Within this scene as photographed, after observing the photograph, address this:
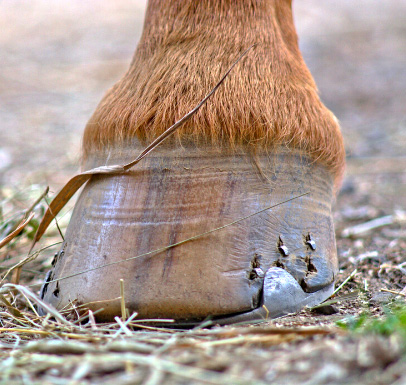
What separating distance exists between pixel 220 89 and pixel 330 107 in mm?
5379

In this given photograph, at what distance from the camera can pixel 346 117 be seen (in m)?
6.13

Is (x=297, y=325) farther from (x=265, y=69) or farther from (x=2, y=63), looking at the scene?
(x=2, y=63)

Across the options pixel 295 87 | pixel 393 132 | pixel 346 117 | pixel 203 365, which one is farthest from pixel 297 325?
pixel 346 117

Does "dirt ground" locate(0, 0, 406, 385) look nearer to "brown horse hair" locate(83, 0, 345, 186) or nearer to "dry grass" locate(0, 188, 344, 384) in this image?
"dry grass" locate(0, 188, 344, 384)

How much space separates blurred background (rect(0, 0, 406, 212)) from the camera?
4105 millimetres

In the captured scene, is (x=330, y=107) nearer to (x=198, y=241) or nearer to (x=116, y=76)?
(x=116, y=76)

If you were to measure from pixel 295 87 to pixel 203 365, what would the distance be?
0.91 meters

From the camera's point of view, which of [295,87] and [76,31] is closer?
[295,87]

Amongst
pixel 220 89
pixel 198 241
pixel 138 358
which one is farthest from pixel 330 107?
pixel 138 358

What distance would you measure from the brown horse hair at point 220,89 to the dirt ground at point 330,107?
1.22 ft

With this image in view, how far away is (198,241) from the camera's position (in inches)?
50.9

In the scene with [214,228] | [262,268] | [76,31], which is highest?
[76,31]

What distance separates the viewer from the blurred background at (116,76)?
4105 millimetres

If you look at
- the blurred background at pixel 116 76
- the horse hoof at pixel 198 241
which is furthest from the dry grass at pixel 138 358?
the blurred background at pixel 116 76
